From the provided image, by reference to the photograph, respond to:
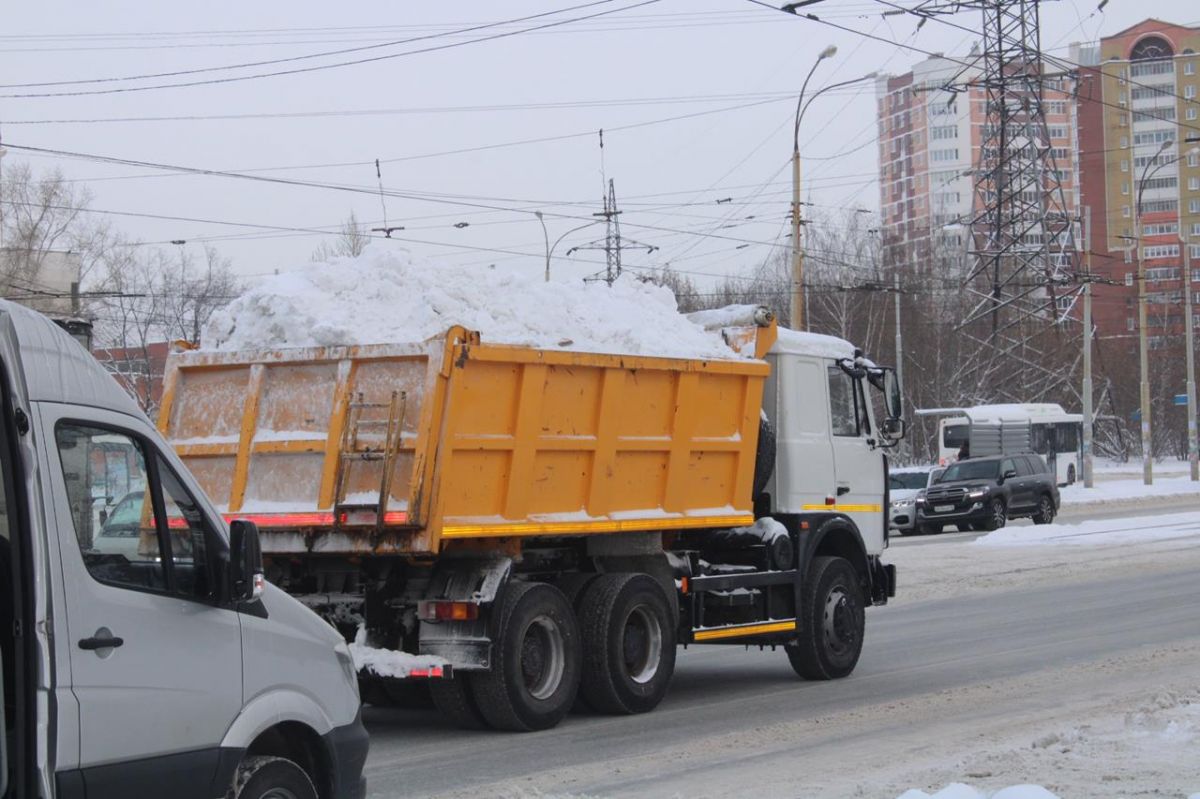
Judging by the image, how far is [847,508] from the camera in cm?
1337

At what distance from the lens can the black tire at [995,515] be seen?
36.5 m

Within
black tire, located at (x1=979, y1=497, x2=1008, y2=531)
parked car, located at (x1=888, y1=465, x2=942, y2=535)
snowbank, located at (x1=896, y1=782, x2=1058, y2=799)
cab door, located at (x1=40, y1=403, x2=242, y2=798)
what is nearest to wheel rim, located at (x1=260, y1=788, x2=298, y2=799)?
cab door, located at (x1=40, y1=403, x2=242, y2=798)

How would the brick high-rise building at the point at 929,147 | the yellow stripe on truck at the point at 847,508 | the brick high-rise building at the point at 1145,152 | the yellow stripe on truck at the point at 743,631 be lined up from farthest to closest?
1. the brick high-rise building at the point at 929,147
2. the brick high-rise building at the point at 1145,152
3. the yellow stripe on truck at the point at 847,508
4. the yellow stripe on truck at the point at 743,631

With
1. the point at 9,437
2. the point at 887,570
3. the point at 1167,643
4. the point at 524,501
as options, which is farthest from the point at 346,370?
the point at 1167,643

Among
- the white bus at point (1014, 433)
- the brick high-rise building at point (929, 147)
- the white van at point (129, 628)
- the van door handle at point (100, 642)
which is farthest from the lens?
the brick high-rise building at point (929, 147)

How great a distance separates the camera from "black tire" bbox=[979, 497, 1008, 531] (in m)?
36.5

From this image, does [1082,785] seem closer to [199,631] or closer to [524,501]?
[524,501]

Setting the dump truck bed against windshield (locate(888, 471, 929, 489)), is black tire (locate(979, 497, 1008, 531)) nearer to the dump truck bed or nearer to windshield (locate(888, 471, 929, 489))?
windshield (locate(888, 471, 929, 489))

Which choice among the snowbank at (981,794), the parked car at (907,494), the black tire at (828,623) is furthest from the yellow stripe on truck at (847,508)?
the parked car at (907,494)

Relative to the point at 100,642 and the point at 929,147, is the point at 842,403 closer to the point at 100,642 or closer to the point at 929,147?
the point at 100,642

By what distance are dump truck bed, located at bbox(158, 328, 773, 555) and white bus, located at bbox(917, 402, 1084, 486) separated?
4390 cm

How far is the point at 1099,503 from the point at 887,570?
109 feet

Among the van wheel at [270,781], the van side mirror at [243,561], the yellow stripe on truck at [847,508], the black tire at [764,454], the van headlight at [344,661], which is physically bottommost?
the van wheel at [270,781]

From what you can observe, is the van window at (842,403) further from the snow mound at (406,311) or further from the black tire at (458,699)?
the black tire at (458,699)
